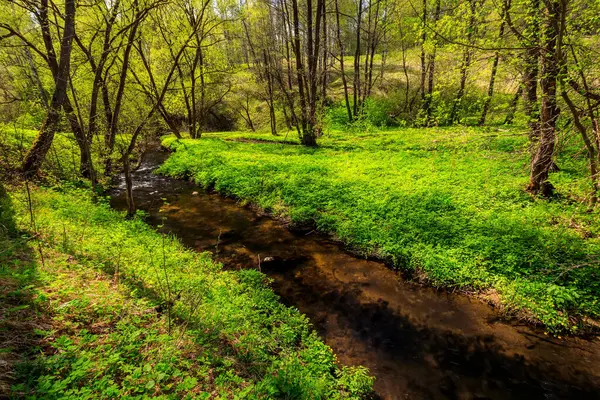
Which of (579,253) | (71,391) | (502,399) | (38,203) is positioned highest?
(38,203)

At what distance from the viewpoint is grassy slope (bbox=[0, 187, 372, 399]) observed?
3.58 m

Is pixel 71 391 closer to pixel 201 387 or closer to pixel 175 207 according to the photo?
pixel 201 387

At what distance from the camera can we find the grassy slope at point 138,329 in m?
3.58

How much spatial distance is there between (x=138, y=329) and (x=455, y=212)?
9.33 metres

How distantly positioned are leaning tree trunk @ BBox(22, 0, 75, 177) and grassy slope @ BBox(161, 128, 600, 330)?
698 cm

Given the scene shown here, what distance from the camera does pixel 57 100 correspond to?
31.1 ft

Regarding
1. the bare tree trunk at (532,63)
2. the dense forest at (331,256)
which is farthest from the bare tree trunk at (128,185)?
the bare tree trunk at (532,63)

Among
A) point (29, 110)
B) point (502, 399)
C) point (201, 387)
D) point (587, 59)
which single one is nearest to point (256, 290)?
point (201, 387)

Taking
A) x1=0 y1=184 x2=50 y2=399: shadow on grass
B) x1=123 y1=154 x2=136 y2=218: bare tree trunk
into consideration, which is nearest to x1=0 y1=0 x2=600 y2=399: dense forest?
x1=0 y1=184 x2=50 y2=399: shadow on grass

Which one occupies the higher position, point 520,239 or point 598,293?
point 520,239

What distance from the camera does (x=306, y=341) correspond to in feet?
19.5

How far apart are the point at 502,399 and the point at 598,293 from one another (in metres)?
3.51

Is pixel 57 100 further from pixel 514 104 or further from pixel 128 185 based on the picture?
pixel 514 104

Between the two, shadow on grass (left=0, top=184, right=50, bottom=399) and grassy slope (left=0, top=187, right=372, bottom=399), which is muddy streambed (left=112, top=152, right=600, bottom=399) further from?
shadow on grass (left=0, top=184, right=50, bottom=399)
